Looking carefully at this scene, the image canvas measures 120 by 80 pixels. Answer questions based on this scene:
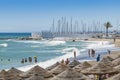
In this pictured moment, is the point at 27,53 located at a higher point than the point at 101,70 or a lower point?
lower

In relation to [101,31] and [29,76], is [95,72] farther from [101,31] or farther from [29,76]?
[101,31]

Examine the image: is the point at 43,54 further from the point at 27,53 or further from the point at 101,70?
the point at 101,70

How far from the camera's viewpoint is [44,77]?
55.1ft

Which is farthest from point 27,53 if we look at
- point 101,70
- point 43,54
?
point 101,70

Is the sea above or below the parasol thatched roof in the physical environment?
below

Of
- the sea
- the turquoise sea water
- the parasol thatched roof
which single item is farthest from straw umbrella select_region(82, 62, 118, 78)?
the turquoise sea water

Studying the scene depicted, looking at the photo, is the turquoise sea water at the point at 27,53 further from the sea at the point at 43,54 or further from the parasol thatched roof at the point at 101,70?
the parasol thatched roof at the point at 101,70

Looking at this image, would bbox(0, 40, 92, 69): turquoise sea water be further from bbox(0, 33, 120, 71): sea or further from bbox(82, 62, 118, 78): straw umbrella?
bbox(82, 62, 118, 78): straw umbrella

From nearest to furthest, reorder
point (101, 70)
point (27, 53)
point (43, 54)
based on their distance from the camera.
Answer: point (101, 70) < point (43, 54) < point (27, 53)

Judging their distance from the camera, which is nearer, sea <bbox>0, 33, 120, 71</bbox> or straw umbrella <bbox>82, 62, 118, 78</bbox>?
straw umbrella <bbox>82, 62, 118, 78</bbox>

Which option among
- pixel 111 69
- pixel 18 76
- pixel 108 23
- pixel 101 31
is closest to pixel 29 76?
pixel 18 76

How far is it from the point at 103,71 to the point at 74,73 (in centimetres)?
426

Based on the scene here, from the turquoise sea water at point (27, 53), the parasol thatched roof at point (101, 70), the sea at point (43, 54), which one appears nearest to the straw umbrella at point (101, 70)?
the parasol thatched roof at point (101, 70)

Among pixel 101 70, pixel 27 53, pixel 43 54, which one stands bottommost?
pixel 27 53
